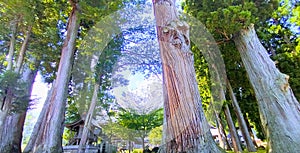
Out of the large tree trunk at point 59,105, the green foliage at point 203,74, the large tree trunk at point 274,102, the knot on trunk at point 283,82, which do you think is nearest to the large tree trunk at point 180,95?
the large tree trunk at point 274,102

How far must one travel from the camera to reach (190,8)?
6535 millimetres

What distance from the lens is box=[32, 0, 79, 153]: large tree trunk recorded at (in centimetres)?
452

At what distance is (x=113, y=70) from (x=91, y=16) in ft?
9.87

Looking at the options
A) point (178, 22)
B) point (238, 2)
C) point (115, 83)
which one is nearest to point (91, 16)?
point (115, 83)

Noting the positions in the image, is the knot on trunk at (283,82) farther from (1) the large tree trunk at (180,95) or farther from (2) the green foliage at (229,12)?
(1) the large tree trunk at (180,95)

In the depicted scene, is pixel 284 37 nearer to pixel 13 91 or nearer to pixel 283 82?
pixel 283 82

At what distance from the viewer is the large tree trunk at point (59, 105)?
4.52 metres

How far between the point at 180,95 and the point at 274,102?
102 inches

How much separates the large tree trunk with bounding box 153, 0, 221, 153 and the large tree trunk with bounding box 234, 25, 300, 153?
2.00 m

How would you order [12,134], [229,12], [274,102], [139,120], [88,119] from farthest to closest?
[88,119]
[139,120]
[12,134]
[229,12]
[274,102]

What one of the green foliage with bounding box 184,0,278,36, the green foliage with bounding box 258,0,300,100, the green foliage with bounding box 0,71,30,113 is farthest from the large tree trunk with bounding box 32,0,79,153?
the green foliage with bounding box 258,0,300,100

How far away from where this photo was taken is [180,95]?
87.2 inches

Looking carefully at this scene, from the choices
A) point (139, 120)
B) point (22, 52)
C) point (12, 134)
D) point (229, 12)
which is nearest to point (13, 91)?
point (22, 52)

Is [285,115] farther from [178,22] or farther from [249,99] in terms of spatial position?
[249,99]
